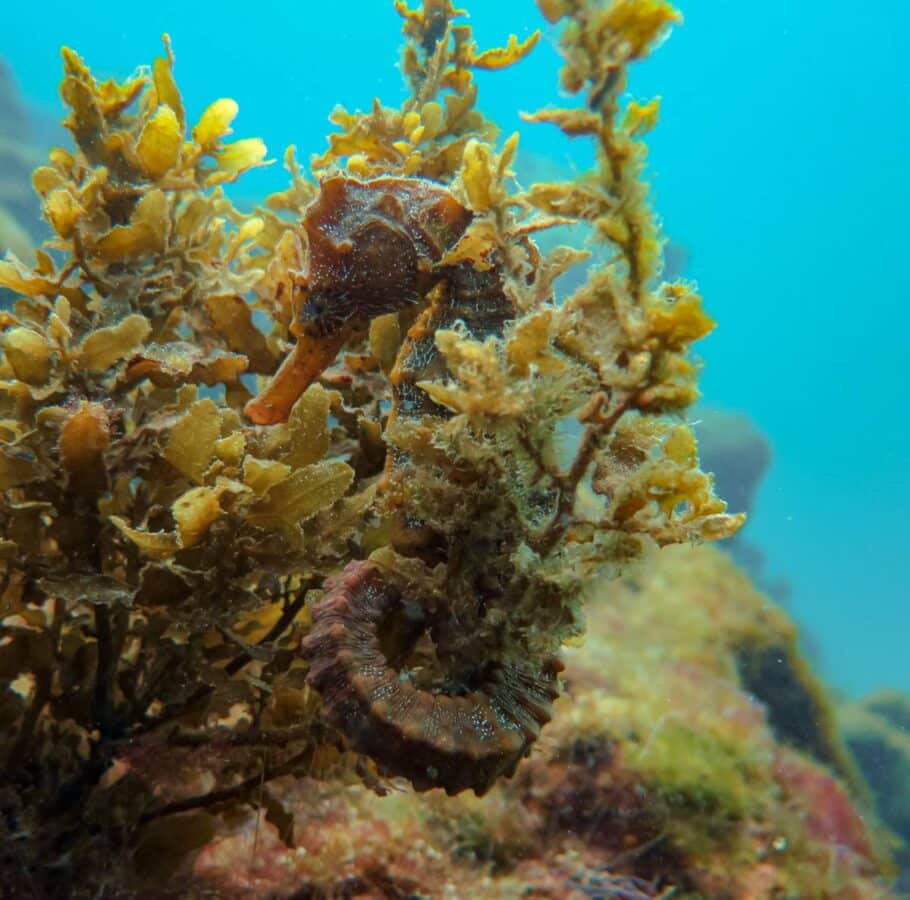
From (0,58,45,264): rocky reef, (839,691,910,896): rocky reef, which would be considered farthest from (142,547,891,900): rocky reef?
(0,58,45,264): rocky reef

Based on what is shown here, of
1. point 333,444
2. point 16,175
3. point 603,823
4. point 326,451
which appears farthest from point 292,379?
point 16,175

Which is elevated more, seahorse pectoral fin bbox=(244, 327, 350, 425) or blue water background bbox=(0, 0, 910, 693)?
blue water background bbox=(0, 0, 910, 693)

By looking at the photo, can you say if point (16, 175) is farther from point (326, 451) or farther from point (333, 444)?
point (326, 451)

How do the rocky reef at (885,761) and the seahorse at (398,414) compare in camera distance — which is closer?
the seahorse at (398,414)

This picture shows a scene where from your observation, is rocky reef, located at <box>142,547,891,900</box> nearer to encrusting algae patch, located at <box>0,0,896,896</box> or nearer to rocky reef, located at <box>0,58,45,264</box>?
encrusting algae patch, located at <box>0,0,896,896</box>

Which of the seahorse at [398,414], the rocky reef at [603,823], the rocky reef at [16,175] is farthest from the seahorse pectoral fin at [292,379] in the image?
the rocky reef at [16,175]

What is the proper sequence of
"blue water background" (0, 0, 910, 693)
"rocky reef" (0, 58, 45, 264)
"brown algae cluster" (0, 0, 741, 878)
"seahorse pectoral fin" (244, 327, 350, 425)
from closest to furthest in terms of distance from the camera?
"brown algae cluster" (0, 0, 741, 878) → "seahorse pectoral fin" (244, 327, 350, 425) → "rocky reef" (0, 58, 45, 264) → "blue water background" (0, 0, 910, 693)

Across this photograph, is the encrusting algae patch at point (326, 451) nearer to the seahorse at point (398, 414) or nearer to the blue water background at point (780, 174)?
the seahorse at point (398, 414)
